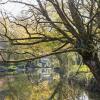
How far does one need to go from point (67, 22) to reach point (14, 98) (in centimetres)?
2012

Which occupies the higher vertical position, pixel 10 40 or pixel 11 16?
pixel 11 16

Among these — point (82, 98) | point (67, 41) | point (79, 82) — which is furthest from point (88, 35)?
point (79, 82)

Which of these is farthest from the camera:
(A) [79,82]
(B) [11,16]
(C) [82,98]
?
(A) [79,82]

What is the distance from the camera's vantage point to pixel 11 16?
26.2 ft

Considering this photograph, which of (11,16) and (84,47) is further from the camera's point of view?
(11,16)

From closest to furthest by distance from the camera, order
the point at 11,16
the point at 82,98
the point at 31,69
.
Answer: the point at 11,16, the point at 82,98, the point at 31,69

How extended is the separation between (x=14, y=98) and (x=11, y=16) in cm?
1938

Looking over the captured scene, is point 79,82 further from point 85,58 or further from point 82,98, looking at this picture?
point 85,58

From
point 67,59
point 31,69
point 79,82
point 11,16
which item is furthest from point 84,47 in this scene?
point 31,69

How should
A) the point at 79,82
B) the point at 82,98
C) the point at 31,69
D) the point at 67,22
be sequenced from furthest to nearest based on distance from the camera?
the point at 31,69 → the point at 79,82 → the point at 82,98 → the point at 67,22

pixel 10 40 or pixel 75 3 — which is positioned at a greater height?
pixel 75 3

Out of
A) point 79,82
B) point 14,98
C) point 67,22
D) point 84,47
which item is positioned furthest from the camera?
point 79,82

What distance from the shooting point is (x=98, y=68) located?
7.02 m

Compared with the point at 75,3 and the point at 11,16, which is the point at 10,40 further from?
the point at 75,3
